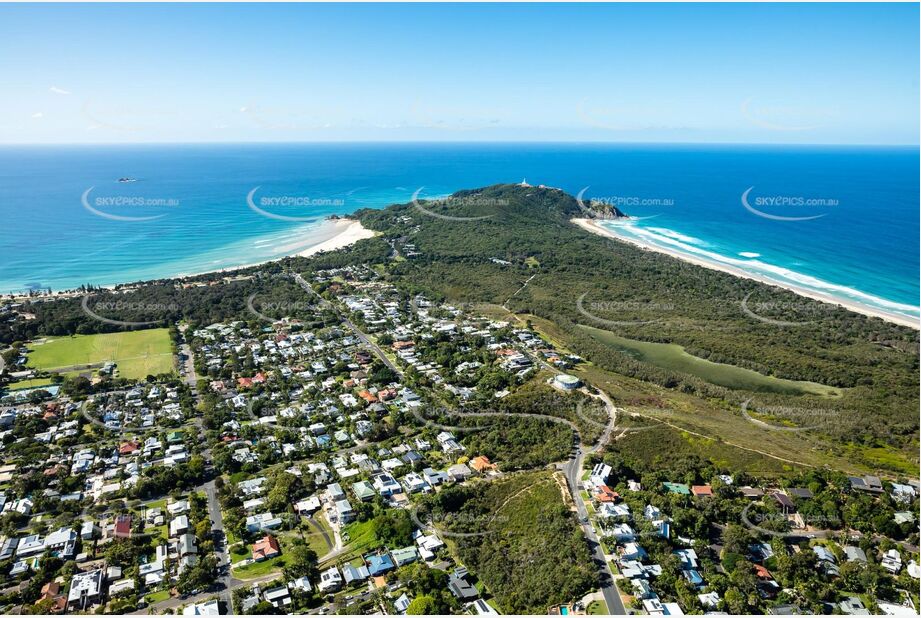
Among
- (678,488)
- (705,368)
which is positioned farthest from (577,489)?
(705,368)

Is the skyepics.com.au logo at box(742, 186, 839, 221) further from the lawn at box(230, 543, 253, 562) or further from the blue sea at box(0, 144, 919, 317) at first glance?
the lawn at box(230, 543, 253, 562)

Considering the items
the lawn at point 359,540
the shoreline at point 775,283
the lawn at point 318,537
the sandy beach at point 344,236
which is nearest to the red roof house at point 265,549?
the lawn at point 318,537

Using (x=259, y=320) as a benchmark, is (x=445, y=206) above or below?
above

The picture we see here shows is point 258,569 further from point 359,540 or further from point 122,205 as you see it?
point 122,205

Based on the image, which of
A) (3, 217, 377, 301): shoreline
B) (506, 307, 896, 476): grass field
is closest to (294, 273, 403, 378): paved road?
(3, 217, 377, 301): shoreline

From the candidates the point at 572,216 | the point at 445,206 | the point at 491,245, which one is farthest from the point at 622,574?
the point at 572,216

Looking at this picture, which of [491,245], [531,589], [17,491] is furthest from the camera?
[491,245]

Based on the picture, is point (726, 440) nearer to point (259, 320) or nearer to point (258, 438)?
point (258, 438)
